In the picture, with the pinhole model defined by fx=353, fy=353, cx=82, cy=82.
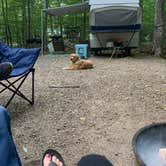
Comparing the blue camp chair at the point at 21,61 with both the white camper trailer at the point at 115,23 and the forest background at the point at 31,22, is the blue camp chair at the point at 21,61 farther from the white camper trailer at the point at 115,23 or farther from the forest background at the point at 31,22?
the forest background at the point at 31,22

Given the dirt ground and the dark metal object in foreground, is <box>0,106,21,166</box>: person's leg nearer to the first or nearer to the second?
the dark metal object in foreground

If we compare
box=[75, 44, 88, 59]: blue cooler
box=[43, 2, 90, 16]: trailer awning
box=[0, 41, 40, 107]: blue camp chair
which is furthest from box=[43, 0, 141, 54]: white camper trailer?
box=[0, 41, 40, 107]: blue camp chair

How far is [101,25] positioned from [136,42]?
1.15 meters

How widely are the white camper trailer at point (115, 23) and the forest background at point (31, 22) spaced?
10.4 feet

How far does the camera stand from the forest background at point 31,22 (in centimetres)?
1298

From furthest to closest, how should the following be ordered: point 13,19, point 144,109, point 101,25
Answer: point 13,19
point 101,25
point 144,109

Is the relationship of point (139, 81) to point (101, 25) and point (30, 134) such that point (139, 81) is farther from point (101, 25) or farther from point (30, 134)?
point (101, 25)

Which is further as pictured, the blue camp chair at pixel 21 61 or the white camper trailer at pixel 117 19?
the white camper trailer at pixel 117 19

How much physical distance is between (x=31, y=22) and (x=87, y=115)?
33.3 feet

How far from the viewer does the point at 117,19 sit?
31.3 feet

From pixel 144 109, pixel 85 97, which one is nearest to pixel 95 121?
pixel 144 109

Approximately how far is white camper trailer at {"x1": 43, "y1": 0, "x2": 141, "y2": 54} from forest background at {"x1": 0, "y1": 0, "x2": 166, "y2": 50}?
316cm

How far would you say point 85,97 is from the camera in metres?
4.50

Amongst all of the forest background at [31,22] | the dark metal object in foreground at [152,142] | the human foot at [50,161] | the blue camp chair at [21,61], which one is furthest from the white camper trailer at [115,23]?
the human foot at [50,161]
